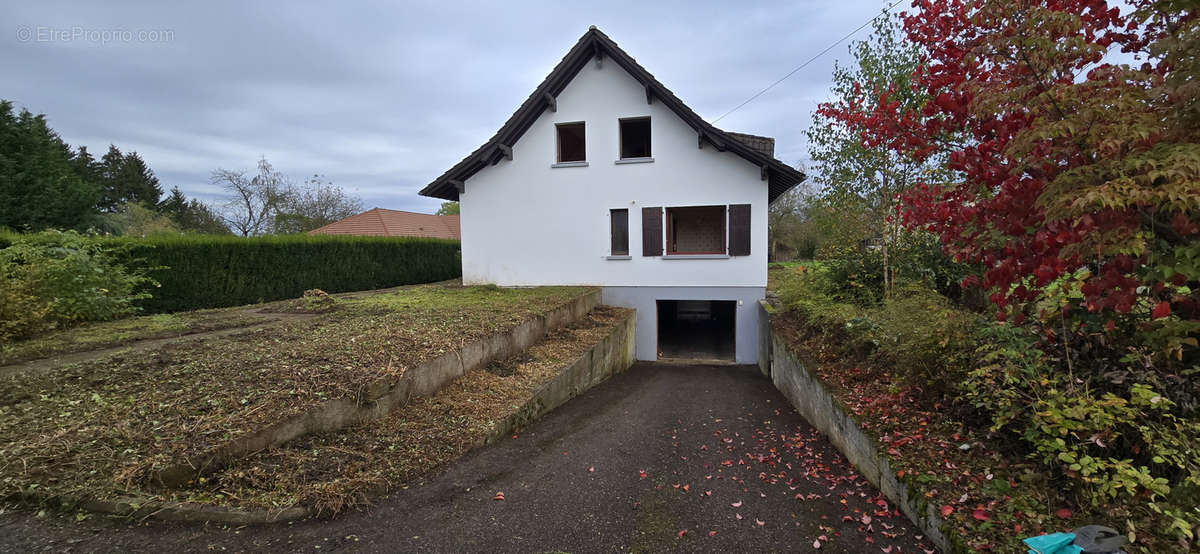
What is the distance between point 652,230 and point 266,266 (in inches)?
388

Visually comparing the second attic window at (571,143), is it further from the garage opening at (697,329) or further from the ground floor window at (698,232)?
the garage opening at (697,329)

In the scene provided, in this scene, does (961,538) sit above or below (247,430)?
below

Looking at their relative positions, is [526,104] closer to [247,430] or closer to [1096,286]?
[247,430]

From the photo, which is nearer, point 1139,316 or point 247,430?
point 1139,316

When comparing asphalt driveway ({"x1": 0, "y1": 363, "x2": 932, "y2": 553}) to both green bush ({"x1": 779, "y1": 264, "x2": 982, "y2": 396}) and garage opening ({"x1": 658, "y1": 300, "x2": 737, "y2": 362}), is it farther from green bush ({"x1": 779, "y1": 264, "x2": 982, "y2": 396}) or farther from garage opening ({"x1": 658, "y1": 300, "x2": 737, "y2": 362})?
garage opening ({"x1": 658, "y1": 300, "x2": 737, "y2": 362})

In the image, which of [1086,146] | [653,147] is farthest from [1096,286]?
[653,147]

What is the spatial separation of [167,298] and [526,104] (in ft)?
28.8

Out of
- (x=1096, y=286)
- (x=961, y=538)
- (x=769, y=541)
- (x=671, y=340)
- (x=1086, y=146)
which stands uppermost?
(x=1086, y=146)

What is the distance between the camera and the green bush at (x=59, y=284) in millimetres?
5055

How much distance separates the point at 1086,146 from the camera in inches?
80.7

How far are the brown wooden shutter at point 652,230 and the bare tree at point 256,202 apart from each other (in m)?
27.7

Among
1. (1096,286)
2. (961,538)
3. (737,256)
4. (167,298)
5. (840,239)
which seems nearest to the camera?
(1096,286)

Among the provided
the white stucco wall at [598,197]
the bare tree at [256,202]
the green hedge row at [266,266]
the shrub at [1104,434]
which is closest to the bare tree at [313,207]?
the bare tree at [256,202]

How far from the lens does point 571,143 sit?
478 inches
